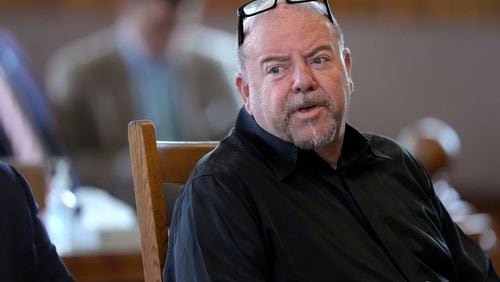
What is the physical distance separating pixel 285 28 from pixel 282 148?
0.71ft

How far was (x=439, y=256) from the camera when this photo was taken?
6.20 feet

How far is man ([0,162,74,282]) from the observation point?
1.74 m

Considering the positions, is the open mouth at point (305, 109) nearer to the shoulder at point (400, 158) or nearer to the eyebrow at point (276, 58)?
the eyebrow at point (276, 58)

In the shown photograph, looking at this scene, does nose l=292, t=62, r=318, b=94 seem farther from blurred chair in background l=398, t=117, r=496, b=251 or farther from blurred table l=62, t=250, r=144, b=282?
blurred chair in background l=398, t=117, r=496, b=251

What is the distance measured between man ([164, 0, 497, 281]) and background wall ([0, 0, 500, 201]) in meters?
3.42

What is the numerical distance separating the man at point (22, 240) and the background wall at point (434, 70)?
358 cm

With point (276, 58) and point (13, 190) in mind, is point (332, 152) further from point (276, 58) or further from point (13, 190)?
point (13, 190)

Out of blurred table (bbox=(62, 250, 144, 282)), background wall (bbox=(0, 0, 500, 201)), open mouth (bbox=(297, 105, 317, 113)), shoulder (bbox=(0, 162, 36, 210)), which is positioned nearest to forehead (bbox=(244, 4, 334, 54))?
open mouth (bbox=(297, 105, 317, 113))

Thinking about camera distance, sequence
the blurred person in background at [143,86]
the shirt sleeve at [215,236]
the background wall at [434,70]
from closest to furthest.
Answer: the shirt sleeve at [215,236], the blurred person in background at [143,86], the background wall at [434,70]

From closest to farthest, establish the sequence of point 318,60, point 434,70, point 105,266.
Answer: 1. point 318,60
2. point 105,266
3. point 434,70

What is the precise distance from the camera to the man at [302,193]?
5.55 feet

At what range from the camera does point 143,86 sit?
4.03m

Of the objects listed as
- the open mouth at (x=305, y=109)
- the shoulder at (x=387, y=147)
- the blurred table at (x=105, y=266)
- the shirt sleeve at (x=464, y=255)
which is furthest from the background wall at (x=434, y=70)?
the open mouth at (x=305, y=109)

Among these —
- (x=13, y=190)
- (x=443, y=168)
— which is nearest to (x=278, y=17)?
(x=13, y=190)
